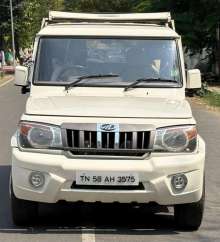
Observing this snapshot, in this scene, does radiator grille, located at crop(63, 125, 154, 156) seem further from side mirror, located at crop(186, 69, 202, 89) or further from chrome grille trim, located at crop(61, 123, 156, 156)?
side mirror, located at crop(186, 69, 202, 89)

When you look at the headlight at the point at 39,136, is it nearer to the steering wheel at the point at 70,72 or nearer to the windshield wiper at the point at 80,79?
the windshield wiper at the point at 80,79

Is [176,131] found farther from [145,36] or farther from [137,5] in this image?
[137,5]

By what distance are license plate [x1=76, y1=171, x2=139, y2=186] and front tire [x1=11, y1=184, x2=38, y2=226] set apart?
70 centimetres

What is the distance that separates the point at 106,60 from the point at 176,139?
169 cm

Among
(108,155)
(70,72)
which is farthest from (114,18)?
(108,155)

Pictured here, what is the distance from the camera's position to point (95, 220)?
6.99 meters

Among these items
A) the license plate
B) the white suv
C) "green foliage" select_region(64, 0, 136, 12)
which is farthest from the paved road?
"green foliage" select_region(64, 0, 136, 12)

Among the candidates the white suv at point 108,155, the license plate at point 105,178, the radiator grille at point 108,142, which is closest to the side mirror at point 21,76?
the white suv at point 108,155

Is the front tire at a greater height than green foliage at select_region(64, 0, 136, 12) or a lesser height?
greater

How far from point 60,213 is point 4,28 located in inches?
2201

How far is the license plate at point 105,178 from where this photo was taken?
19.8ft

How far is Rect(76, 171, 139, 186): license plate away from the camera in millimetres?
6031

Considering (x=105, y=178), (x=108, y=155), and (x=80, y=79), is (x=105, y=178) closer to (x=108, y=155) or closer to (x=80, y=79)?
(x=108, y=155)

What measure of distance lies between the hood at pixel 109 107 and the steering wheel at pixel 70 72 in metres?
0.45
